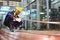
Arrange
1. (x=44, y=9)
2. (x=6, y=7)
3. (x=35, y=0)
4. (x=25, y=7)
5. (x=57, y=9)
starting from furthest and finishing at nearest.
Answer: (x=6, y=7) < (x=25, y=7) < (x=35, y=0) < (x=44, y=9) < (x=57, y=9)

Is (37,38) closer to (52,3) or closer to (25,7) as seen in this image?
(52,3)

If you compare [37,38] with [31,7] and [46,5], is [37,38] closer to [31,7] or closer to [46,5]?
[46,5]

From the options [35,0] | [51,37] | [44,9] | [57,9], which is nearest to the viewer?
[51,37]

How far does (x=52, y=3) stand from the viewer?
3000 millimetres

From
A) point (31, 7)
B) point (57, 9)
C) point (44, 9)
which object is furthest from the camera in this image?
point (31, 7)

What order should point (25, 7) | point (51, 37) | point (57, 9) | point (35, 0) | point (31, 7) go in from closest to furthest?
point (51, 37) → point (57, 9) → point (35, 0) → point (31, 7) → point (25, 7)

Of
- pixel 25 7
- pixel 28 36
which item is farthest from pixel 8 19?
pixel 28 36

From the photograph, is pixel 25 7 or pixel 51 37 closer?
pixel 51 37

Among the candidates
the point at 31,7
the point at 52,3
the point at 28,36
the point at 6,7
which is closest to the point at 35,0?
the point at 31,7

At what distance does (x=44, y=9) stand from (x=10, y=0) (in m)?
2.12

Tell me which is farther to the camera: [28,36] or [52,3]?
[52,3]

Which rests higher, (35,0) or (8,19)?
(35,0)

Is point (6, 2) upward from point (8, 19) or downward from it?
upward

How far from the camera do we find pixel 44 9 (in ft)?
10.6
